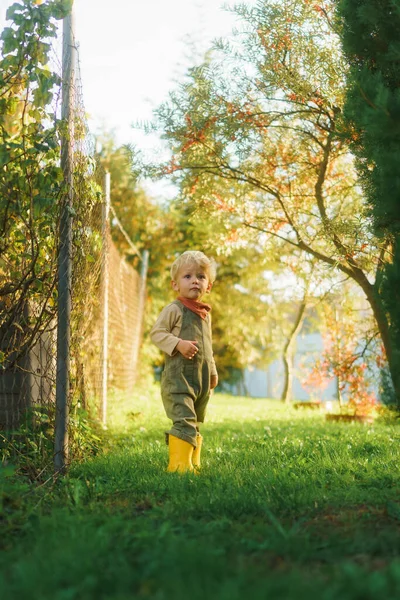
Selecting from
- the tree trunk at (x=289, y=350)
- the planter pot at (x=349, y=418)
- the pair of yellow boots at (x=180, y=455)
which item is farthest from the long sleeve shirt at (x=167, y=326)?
the tree trunk at (x=289, y=350)

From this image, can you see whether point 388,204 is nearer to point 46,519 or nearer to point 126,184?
point 46,519

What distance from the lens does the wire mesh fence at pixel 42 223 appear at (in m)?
3.75

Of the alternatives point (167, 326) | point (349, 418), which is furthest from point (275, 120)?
point (349, 418)

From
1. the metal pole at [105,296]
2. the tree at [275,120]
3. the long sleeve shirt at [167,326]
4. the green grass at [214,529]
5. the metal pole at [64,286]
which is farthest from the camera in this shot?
the metal pole at [105,296]

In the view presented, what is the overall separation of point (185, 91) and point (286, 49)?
3.22 ft

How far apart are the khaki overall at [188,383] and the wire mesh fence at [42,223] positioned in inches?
25.4

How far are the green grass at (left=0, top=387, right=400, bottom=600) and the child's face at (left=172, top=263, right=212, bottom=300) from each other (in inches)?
44.3

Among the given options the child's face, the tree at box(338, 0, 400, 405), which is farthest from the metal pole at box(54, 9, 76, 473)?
the tree at box(338, 0, 400, 405)

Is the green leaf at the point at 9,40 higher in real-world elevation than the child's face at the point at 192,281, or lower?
higher

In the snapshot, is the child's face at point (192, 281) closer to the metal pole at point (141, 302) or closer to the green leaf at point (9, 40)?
the green leaf at point (9, 40)

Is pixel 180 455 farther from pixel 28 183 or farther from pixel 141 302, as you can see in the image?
pixel 141 302

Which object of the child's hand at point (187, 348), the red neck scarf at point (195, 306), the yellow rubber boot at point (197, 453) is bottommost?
the yellow rubber boot at point (197, 453)

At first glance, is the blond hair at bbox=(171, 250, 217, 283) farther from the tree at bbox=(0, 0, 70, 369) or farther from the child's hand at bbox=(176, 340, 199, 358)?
the tree at bbox=(0, 0, 70, 369)

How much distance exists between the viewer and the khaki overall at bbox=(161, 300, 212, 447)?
4.25 meters
